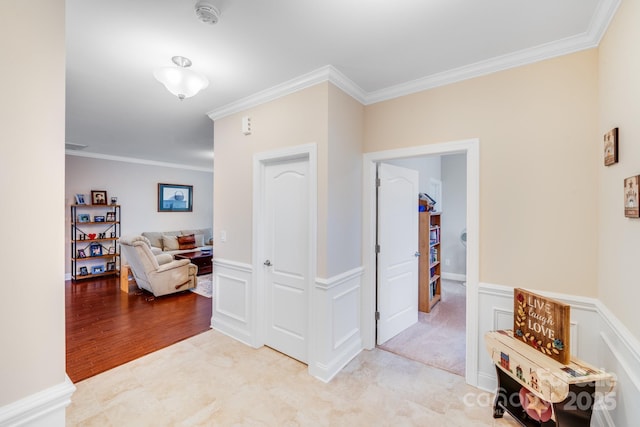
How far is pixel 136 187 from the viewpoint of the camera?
6.52 meters

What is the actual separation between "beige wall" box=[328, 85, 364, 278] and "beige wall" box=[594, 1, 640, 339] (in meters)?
1.75

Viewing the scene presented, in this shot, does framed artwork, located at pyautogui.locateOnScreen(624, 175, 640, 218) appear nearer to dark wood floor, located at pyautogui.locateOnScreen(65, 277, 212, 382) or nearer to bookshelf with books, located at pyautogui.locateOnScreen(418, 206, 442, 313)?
bookshelf with books, located at pyautogui.locateOnScreen(418, 206, 442, 313)

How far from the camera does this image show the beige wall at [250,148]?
2365 mm

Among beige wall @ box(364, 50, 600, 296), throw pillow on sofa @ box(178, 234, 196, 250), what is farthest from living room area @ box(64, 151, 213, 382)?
beige wall @ box(364, 50, 600, 296)

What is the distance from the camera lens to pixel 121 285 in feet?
16.6

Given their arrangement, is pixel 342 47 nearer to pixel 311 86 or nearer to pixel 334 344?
pixel 311 86

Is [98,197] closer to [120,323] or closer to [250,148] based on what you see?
[120,323]

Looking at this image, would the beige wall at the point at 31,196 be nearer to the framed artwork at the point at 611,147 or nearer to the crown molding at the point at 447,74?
the crown molding at the point at 447,74

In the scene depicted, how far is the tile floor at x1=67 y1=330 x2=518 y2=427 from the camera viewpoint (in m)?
1.87

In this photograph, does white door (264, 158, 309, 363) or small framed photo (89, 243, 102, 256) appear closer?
white door (264, 158, 309, 363)

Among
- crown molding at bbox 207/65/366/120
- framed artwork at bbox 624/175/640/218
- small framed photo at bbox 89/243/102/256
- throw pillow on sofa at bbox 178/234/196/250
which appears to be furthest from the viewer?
throw pillow on sofa at bbox 178/234/196/250

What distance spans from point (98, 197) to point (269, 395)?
20.0 ft

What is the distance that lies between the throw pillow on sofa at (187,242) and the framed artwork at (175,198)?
87cm

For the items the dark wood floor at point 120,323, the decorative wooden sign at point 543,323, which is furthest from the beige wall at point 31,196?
the decorative wooden sign at point 543,323
